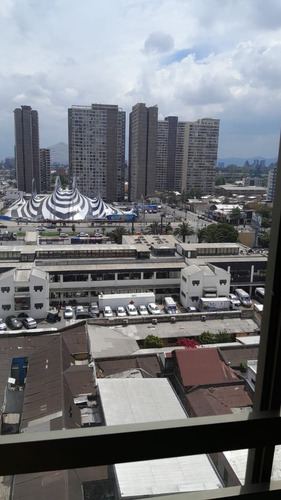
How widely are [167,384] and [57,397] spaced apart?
75 centimetres

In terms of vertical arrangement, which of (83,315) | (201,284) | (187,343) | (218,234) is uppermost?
(218,234)

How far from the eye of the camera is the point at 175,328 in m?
4.40

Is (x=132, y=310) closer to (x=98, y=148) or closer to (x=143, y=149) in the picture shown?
(x=143, y=149)

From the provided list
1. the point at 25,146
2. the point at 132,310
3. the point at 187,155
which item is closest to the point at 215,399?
the point at 132,310

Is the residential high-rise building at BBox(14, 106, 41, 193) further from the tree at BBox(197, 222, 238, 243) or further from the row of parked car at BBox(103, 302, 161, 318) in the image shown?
the row of parked car at BBox(103, 302, 161, 318)

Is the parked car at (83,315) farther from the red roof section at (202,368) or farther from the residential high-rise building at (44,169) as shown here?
the residential high-rise building at (44,169)

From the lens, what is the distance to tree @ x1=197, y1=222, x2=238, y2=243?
891 cm

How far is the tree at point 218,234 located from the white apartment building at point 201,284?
3.18 meters

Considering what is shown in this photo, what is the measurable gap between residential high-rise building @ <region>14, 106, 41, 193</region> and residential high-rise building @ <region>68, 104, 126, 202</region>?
2.06 metres

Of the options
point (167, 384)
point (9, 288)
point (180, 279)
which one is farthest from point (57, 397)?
point (180, 279)

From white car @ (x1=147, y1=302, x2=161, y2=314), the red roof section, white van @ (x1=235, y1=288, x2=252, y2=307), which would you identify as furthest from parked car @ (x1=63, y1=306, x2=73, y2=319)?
white van @ (x1=235, y1=288, x2=252, y2=307)

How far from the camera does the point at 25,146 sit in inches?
699

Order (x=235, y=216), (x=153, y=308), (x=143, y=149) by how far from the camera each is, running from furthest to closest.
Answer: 1. (x=143, y=149)
2. (x=235, y=216)
3. (x=153, y=308)

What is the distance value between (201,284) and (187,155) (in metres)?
13.7
